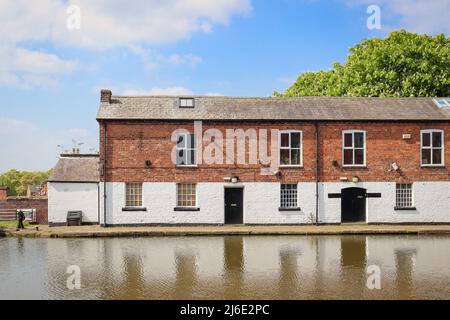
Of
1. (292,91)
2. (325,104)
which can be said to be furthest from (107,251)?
(292,91)

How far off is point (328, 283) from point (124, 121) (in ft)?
49.0

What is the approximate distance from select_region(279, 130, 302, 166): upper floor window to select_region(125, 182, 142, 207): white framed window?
7.64 m

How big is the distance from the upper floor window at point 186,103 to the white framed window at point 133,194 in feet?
16.1

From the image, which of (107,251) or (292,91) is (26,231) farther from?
(292,91)

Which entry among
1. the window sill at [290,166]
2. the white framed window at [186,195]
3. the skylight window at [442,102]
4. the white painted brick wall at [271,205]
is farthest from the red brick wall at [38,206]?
Result: the skylight window at [442,102]

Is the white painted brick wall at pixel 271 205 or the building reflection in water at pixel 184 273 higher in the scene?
the white painted brick wall at pixel 271 205

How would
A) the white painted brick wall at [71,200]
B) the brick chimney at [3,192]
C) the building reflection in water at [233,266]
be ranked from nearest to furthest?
the building reflection in water at [233,266], the white painted brick wall at [71,200], the brick chimney at [3,192]

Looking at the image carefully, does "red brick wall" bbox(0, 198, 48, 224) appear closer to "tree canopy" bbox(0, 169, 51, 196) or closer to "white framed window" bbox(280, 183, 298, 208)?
"white framed window" bbox(280, 183, 298, 208)

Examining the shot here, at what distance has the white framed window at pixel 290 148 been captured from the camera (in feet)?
76.7

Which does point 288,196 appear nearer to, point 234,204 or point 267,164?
point 267,164

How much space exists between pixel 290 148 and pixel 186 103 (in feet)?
20.2

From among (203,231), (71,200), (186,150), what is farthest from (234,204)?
(71,200)

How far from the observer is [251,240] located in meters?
18.6

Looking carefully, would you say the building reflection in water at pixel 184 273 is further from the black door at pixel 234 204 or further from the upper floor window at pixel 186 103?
the upper floor window at pixel 186 103
